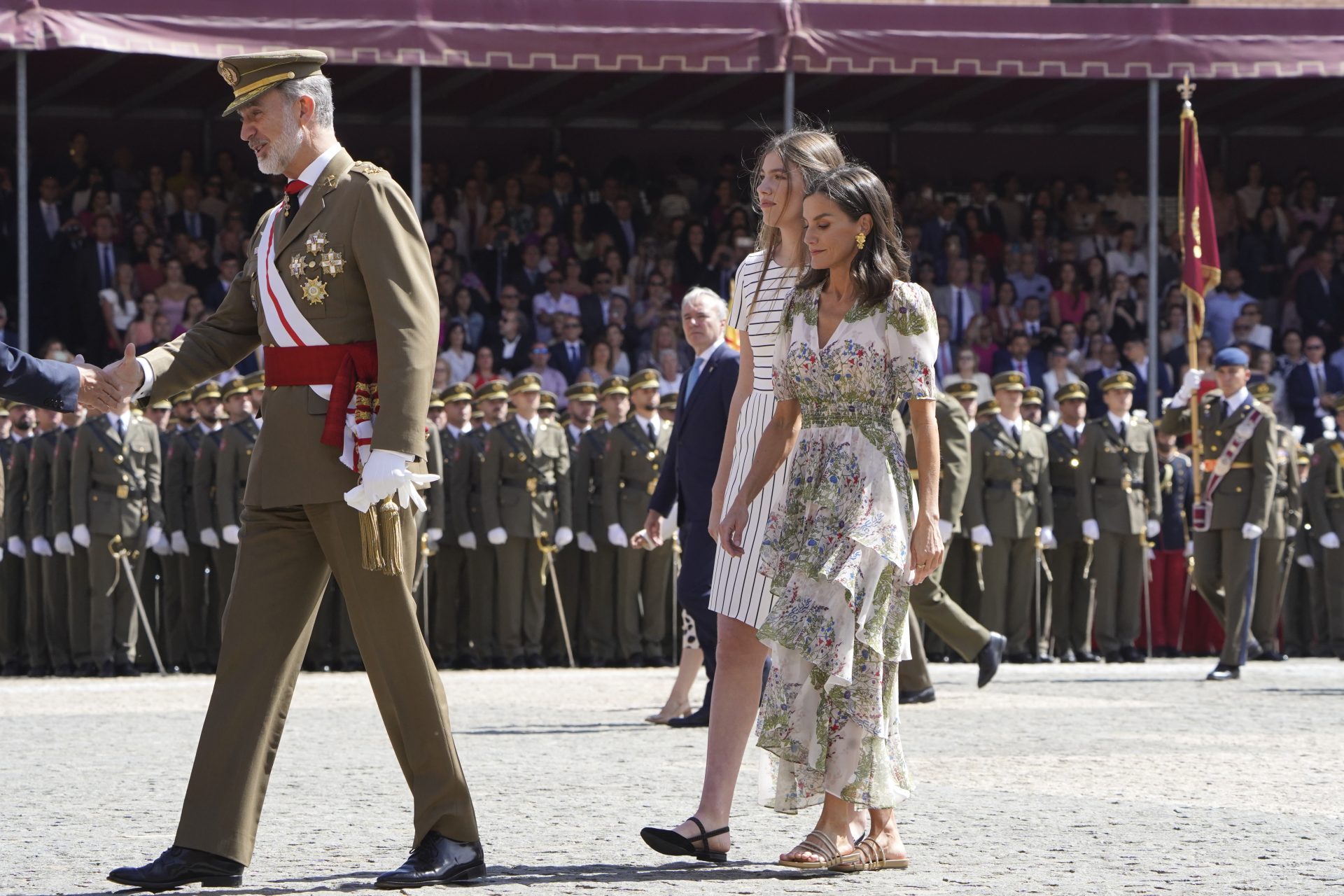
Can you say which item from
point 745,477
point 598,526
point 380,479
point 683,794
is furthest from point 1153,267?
point 380,479

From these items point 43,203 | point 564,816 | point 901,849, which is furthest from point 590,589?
point 901,849

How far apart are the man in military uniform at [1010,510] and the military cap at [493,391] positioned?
3.15m

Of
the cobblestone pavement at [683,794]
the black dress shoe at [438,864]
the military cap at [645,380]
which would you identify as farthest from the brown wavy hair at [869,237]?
the military cap at [645,380]

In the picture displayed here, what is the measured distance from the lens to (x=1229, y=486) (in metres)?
12.8

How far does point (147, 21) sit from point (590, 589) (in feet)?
16.2

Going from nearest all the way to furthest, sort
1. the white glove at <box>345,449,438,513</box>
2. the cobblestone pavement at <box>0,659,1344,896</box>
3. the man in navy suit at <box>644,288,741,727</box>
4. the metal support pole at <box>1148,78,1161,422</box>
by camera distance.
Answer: the white glove at <box>345,449,438,513</box>
the cobblestone pavement at <box>0,659,1344,896</box>
the man in navy suit at <box>644,288,741,727</box>
the metal support pole at <box>1148,78,1161,422</box>

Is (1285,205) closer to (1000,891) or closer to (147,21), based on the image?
(147,21)

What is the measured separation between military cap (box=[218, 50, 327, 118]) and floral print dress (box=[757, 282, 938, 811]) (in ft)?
4.62

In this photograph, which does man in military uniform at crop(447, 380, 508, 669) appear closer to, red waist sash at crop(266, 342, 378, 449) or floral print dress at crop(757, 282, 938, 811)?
floral print dress at crop(757, 282, 938, 811)

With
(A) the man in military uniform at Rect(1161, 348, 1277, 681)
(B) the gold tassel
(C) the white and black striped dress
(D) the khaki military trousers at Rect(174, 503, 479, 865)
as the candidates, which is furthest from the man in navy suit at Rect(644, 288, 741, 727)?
(A) the man in military uniform at Rect(1161, 348, 1277, 681)

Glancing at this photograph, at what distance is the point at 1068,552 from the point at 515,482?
3912 mm

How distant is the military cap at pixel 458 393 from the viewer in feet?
48.9

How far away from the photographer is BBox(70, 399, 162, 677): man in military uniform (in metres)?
13.5

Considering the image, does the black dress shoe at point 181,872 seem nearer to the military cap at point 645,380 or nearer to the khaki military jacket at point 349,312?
the khaki military jacket at point 349,312
